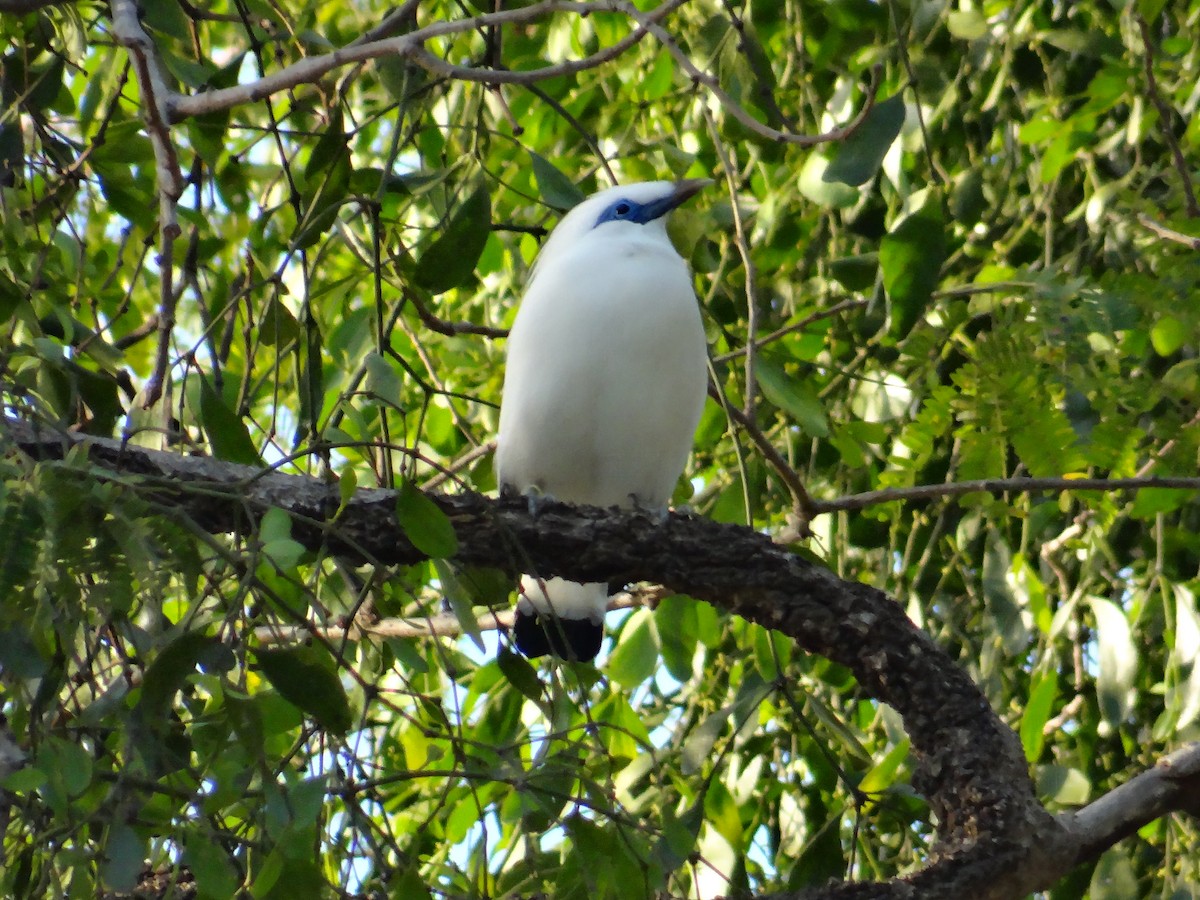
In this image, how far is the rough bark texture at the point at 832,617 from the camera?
5.53 ft

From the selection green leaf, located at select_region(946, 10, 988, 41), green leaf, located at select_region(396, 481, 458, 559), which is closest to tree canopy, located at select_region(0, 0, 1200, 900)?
green leaf, located at select_region(396, 481, 458, 559)

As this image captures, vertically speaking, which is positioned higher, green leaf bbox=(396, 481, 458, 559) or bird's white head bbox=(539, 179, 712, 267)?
bird's white head bbox=(539, 179, 712, 267)

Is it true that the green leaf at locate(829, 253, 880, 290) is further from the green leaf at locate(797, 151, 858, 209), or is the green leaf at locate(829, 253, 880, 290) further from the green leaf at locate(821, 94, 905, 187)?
the green leaf at locate(821, 94, 905, 187)

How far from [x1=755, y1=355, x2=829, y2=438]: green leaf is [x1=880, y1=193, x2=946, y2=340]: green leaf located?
0.21 metres

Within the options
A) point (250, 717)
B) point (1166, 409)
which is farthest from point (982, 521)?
point (250, 717)

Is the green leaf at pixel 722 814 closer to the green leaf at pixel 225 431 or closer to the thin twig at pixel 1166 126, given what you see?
the green leaf at pixel 225 431

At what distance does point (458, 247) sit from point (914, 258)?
21.2 inches

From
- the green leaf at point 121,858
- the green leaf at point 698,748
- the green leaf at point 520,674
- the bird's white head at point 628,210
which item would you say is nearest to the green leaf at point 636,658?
the green leaf at point 698,748

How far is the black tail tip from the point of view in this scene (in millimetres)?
2488

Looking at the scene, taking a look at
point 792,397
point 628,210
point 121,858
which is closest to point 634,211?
point 628,210

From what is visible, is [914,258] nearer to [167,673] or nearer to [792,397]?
[792,397]

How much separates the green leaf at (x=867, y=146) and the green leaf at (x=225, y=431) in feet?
2.10

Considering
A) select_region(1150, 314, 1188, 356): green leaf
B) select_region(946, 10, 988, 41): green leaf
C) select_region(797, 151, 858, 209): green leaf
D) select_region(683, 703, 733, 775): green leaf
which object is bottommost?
select_region(683, 703, 733, 775): green leaf

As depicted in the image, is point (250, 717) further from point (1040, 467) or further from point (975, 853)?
point (1040, 467)
